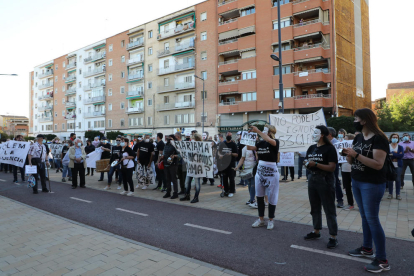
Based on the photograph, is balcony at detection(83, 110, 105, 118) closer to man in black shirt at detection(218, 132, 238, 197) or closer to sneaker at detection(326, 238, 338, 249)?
man in black shirt at detection(218, 132, 238, 197)

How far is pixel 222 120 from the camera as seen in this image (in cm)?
4178

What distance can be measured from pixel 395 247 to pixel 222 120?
3740 cm

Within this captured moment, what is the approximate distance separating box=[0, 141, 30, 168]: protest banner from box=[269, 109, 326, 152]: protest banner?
10.2 m

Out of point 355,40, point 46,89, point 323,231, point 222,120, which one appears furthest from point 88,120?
point 323,231

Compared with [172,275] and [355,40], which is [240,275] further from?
[355,40]

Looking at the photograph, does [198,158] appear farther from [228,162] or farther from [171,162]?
[228,162]

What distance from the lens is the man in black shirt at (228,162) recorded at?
30.9 feet

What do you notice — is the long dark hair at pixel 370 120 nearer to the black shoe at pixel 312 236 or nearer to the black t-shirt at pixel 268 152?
the black t-shirt at pixel 268 152

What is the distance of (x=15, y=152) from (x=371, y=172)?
1371 centimetres

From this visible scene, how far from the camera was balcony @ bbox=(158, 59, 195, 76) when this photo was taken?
45.1 m

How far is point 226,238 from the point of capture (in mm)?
5234

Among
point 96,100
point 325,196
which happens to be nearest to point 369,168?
point 325,196

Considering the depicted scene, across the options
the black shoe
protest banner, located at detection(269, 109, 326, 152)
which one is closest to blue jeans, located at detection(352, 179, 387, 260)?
the black shoe

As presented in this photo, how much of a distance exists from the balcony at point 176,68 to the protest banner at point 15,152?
113 ft
